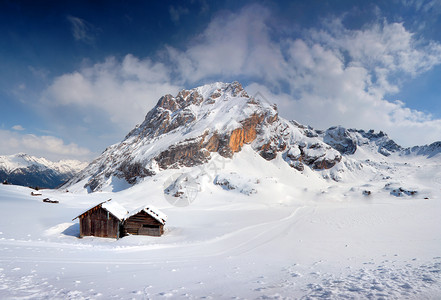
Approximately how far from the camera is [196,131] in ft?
307

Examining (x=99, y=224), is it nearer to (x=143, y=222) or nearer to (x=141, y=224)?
(x=141, y=224)

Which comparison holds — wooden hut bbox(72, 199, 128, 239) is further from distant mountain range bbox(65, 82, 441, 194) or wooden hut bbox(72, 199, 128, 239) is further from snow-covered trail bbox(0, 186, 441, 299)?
distant mountain range bbox(65, 82, 441, 194)

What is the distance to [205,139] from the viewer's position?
299ft

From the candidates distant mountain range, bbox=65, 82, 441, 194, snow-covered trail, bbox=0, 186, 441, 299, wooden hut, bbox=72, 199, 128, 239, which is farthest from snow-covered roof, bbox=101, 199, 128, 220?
distant mountain range, bbox=65, 82, 441, 194

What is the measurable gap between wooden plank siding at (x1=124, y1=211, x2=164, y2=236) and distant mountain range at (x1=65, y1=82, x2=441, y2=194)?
5401 cm

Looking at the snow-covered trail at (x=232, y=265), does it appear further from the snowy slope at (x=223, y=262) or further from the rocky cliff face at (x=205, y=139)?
the rocky cliff face at (x=205, y=139)

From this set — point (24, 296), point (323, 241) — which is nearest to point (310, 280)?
point (24, 296)

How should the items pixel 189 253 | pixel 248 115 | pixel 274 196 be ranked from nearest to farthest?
pixel 189 253 < pixel 274 196 < pixel 248 115

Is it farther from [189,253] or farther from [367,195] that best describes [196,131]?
[189,253]

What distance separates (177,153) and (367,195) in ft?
229

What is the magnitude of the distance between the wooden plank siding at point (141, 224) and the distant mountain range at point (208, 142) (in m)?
54.0

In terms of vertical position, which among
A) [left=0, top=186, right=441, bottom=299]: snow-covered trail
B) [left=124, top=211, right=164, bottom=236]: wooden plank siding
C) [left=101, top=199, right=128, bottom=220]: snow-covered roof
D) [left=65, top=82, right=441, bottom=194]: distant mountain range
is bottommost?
[left=0, top=186, right=441, bottom=299]: snow-covered trail

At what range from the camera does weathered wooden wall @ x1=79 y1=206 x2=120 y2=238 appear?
23250mm

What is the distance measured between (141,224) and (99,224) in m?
4.68
